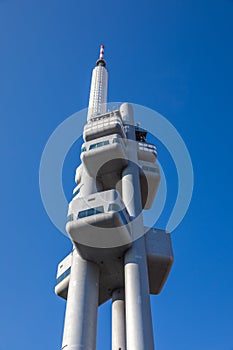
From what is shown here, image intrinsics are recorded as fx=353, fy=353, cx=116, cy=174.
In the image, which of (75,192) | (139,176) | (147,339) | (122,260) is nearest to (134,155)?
(139,176)

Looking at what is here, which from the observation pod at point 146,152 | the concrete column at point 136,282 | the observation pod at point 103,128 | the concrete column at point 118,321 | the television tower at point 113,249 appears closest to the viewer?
the concrete column at point 136,282

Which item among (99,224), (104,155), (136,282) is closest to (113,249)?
(99,224)

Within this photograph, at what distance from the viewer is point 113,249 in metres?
26.3

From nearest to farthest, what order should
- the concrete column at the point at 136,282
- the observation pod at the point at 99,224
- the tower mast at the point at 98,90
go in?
1. the concrete column at the point at 136,282
2. the observation pod at the point at 99,224
3. the tower mast at the point at 98,90

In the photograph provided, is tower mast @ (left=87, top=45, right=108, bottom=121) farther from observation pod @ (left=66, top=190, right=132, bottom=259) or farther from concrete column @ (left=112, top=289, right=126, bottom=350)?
concrete column @ (left=112, top=289, right=126, bottom=350)

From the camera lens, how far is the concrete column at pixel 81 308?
74.8 ft

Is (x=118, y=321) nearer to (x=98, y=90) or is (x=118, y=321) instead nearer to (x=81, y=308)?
(x=81, y=308)

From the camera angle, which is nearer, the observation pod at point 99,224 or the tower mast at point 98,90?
the observation pod at point 99,224

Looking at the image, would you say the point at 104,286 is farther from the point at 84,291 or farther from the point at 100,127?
the point at 100,127

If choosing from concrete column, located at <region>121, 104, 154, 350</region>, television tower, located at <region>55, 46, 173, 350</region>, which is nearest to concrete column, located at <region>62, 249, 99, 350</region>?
television tower, located at <region>55, 46, 173, 350</region>

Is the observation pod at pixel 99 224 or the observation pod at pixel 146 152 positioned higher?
the observation pod at pixel 146 152

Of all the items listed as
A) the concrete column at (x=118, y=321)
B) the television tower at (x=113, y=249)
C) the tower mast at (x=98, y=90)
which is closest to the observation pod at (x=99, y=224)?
the television tower at (x=113, y=249)

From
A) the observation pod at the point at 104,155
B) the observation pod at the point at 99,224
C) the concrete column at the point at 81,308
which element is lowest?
the concrete column at the point at 81,308

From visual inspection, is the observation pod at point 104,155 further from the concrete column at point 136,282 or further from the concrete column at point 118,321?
the concrete column at point 118,321
